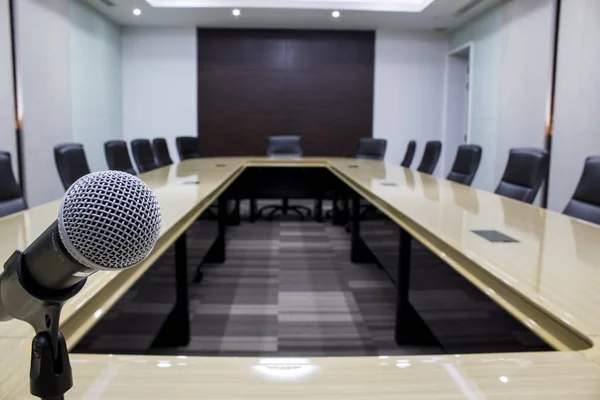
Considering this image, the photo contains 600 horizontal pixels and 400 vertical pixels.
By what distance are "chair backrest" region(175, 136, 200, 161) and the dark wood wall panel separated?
1752 millimetres

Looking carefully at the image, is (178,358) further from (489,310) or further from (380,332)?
(380,332)

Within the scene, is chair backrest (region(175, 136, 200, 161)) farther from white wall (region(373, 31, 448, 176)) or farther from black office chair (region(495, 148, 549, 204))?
black office chair (region(495, 148, 549, 204))

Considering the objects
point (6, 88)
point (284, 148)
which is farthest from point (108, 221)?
point (284, 148)

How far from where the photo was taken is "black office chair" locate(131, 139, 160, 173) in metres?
5.22

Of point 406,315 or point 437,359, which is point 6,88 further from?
point 437,359

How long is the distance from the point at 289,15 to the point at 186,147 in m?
2.62

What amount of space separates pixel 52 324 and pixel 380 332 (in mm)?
2740

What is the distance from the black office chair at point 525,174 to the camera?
3215 mm

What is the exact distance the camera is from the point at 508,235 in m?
2.00

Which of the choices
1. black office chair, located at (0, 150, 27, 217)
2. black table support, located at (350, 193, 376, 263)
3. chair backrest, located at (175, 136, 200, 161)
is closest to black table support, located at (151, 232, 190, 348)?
black office chair, located at (0, 150, 27, 217)

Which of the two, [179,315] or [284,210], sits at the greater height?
[179,315]

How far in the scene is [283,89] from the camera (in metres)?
9.27

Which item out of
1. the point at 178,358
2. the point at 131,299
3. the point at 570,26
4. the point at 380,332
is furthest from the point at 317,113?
the point at 178,358

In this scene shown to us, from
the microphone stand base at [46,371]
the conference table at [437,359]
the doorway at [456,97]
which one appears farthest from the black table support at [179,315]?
the doorway at [456,97]
